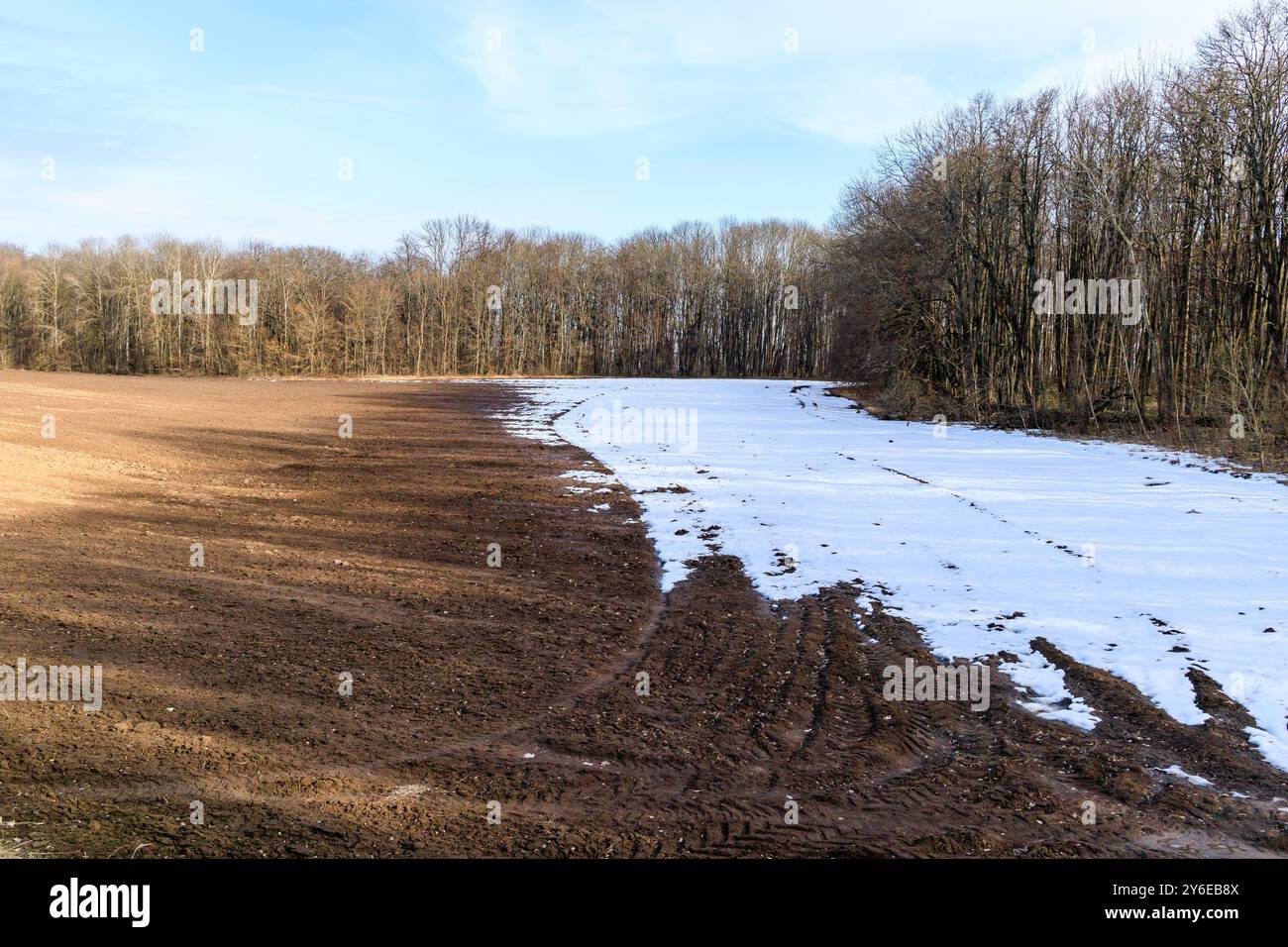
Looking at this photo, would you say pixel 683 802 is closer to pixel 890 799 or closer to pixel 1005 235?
pixel 890 799

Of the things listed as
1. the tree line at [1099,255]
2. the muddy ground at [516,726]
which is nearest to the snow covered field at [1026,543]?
the muddy ground at [516,726]

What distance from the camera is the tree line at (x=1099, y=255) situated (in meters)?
21.1

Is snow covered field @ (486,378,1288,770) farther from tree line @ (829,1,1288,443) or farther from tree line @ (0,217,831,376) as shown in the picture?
tree line @ (0,217,831,376)

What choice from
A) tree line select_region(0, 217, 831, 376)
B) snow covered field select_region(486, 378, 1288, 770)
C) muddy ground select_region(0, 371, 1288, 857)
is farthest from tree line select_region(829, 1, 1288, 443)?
tree line select_region(0, 217, 831, 376)

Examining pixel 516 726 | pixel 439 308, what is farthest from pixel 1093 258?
pixel 439 308

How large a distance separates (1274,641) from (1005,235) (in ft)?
86.3

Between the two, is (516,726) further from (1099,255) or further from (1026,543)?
(1099,255)

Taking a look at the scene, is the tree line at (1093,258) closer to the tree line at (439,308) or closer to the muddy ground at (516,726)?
the muddy ground at (516,726)

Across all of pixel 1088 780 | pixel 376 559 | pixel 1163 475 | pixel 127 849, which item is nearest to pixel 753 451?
pixel 1163 475

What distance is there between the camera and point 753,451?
21891 mm

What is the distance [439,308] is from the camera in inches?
3361

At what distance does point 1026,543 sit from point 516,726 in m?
8.02

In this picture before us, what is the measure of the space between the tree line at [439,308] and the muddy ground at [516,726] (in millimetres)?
75321

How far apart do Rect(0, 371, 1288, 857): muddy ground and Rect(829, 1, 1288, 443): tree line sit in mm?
15650
